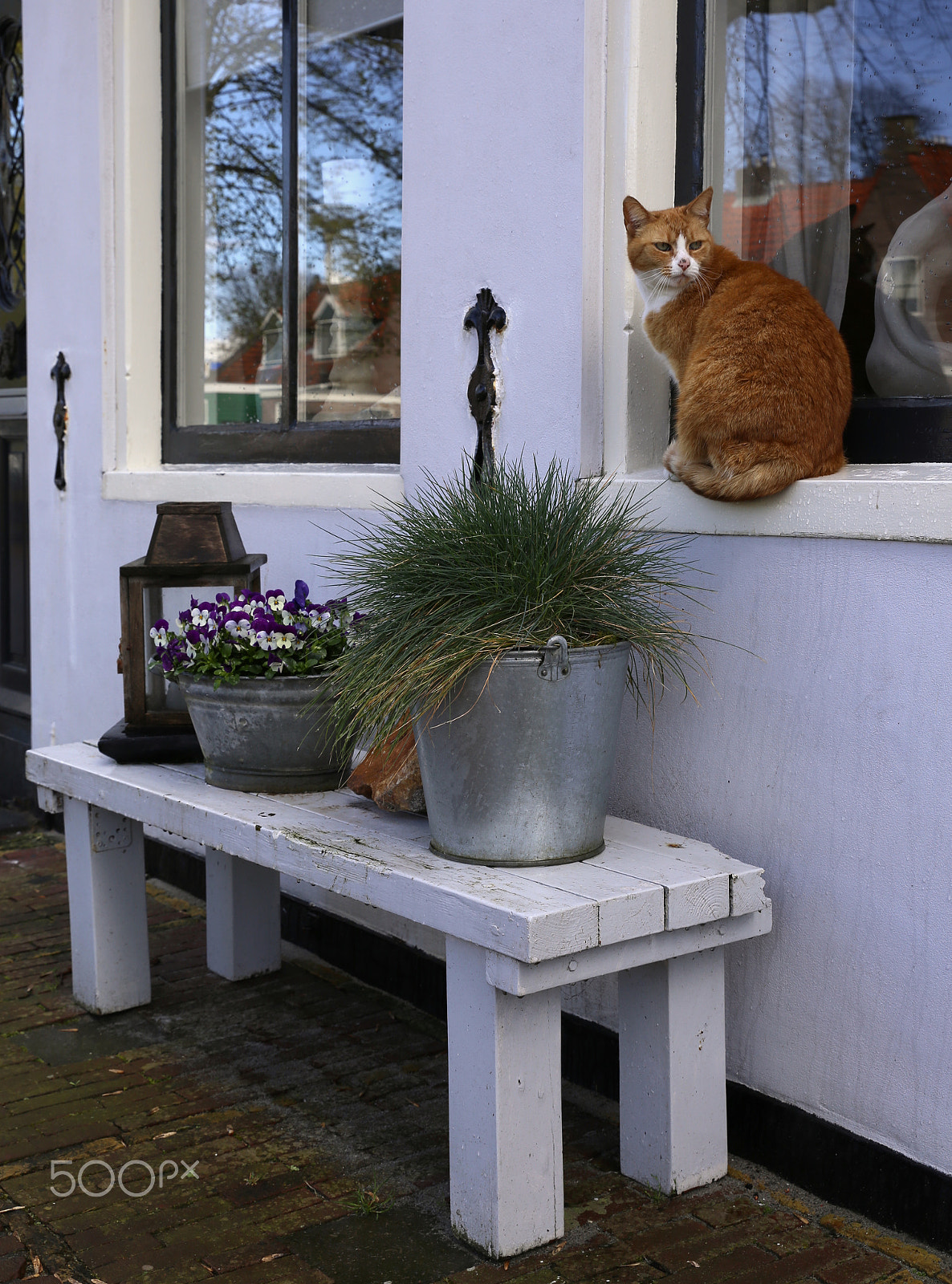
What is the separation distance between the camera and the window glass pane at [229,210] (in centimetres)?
436

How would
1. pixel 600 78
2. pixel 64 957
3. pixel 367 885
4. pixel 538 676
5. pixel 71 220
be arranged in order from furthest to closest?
pixel 71 220 → pixel 64 957 → pixel 600 78 → pixel 367 885 → pixel 538 676

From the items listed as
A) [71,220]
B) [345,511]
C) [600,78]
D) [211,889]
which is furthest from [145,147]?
[211,889]

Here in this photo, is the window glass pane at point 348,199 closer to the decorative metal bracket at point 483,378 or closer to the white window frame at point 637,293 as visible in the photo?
the decorative metal bracket at point 483,378

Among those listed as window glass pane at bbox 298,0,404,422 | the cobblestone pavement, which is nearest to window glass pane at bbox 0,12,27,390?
window glass pane at bbox 298,0,404,422

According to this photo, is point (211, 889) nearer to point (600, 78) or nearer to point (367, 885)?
point (367, 885)

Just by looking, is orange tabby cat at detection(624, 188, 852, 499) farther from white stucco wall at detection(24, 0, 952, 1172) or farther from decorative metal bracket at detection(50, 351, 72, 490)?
decorative metal bracket at detection(50, 351, 72, 490)

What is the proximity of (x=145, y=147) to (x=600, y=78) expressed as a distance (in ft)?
7.40

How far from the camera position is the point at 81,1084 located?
302cm

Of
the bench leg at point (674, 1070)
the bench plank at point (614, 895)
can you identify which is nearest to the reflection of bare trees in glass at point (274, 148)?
the bench plank at point (614, 895)

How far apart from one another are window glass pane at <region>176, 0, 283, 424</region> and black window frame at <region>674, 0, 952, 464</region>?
1.79m

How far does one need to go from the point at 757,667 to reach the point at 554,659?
0.52 meters

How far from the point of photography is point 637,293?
2797 millimetres

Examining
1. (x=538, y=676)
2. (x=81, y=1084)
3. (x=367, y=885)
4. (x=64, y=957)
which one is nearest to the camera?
(x=538, y=676)

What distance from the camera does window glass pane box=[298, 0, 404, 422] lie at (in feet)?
13.6
